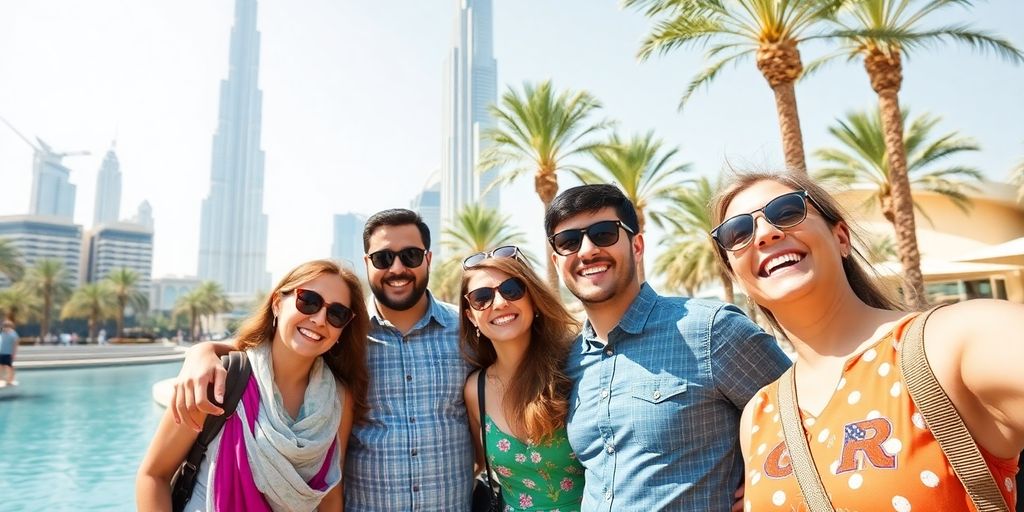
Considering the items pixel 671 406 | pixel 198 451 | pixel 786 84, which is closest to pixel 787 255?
pixel 671 406

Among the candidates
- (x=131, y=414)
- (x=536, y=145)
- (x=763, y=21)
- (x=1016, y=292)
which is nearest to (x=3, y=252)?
(x=131, y=414)

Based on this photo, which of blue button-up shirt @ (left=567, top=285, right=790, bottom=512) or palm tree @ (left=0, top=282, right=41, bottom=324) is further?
palm tree @ (left=0, top=282, right=41, bottom=324)

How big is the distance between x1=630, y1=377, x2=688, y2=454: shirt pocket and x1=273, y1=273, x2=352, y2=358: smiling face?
159 centimetres

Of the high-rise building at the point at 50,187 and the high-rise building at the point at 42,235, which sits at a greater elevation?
the high-rise building at the point at 50,187

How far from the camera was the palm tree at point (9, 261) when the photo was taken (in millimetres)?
38688

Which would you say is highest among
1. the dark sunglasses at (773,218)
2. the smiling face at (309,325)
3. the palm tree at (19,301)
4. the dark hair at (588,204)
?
the palm tree at (19,301)

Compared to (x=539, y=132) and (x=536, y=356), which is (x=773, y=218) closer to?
(x=536, y=356)

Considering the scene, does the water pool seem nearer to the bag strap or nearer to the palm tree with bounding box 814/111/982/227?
the bag strap

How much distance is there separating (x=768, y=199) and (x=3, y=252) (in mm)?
53215

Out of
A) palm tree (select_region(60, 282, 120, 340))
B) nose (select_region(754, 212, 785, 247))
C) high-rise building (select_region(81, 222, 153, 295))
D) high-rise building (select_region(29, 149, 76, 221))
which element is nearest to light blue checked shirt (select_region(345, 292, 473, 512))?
nose (select_region(754, 212, 785, 247))

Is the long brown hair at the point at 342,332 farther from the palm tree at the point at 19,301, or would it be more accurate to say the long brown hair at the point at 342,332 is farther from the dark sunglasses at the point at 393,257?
the palm tree at the point at 19,301

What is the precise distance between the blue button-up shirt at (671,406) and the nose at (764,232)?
67cm

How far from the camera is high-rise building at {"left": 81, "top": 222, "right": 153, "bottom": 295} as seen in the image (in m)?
112

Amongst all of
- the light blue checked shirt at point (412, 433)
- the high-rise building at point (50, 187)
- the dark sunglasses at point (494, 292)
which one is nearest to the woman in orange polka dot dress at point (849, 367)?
the dark sunglasses at point (494, 292)
